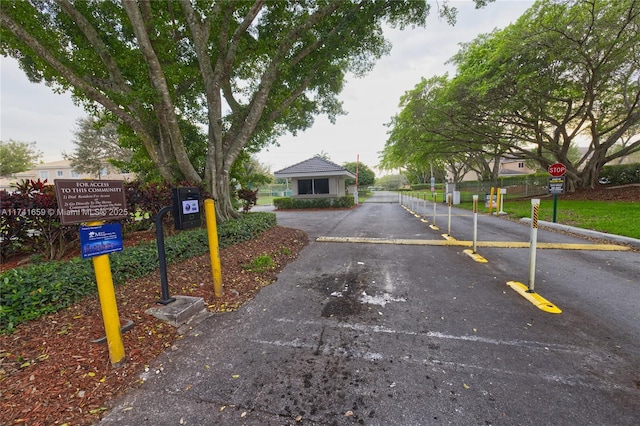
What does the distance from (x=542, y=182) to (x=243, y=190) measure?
24958 millimetres

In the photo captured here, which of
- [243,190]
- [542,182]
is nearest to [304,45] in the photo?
[243,190]

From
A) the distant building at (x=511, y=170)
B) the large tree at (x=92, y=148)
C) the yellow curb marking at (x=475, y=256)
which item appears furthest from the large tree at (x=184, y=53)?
the distant building at (x=511, y=170)

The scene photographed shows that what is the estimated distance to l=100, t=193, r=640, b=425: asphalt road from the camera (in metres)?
1.73

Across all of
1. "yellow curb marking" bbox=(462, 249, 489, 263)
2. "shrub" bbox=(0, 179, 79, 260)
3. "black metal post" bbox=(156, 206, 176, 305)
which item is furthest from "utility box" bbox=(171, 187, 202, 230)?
"yellow curb marking" bbox=(462, 249, 489, 263)

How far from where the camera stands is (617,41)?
993 cm

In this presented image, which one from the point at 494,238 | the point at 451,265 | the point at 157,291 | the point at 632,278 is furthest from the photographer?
the point at 494,238

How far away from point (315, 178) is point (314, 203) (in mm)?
1966

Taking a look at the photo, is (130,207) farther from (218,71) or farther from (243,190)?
(243,190)

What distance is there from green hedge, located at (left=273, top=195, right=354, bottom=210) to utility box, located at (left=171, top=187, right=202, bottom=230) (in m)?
14.5

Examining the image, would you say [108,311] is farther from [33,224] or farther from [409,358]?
[33,224]

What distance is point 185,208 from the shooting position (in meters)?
3.17

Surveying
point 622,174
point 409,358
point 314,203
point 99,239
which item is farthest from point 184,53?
point 622,174

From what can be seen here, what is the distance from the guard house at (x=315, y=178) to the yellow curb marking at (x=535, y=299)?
46.9ft

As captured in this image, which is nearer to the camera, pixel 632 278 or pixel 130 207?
pixel 632 278
